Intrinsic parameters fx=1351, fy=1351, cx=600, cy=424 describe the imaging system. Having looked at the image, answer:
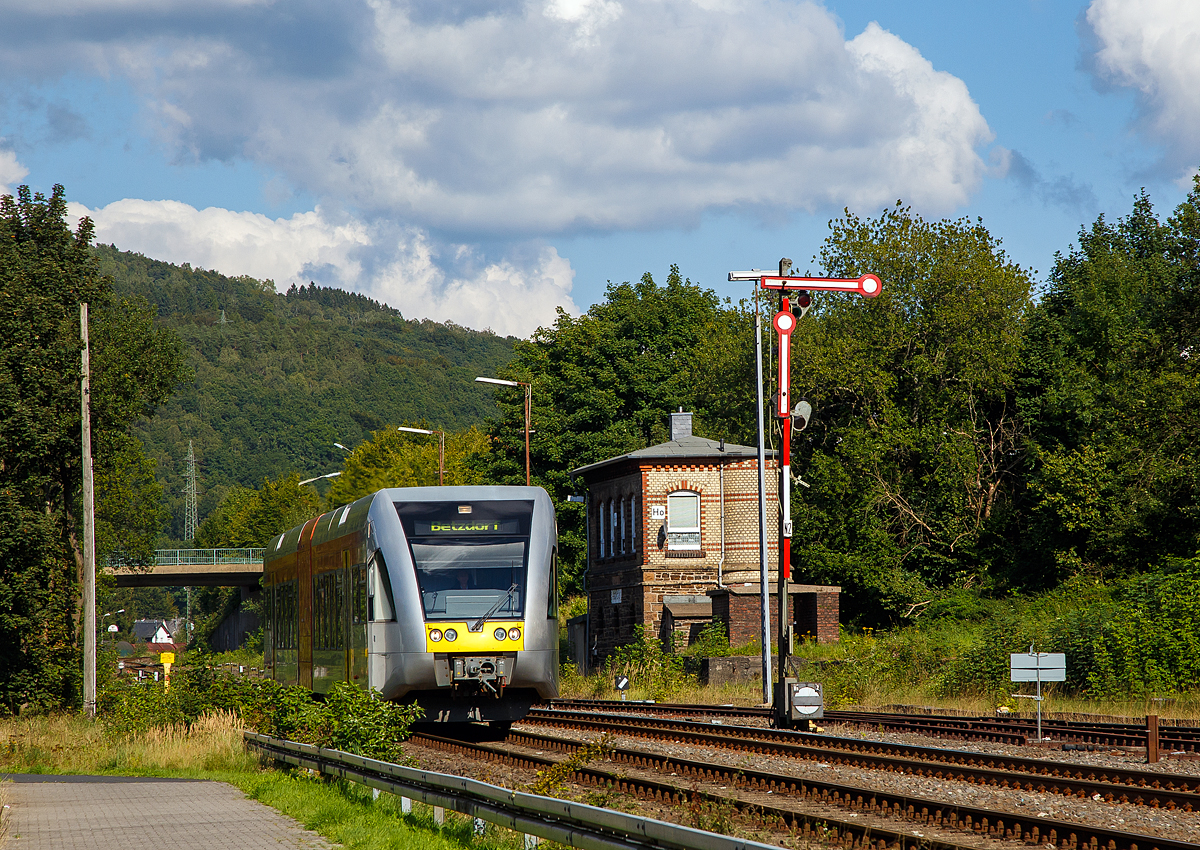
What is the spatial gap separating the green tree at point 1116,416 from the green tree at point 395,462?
156 feet

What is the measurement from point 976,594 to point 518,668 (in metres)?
36.1

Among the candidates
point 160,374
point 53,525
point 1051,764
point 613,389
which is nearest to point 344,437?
point 613,389

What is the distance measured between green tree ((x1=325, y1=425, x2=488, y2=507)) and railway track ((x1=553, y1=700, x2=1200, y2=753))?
2723 inches

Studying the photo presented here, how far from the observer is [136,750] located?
20.1 metres

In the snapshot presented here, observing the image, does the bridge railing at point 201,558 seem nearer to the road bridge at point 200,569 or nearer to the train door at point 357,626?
the road bridge at point 200,569

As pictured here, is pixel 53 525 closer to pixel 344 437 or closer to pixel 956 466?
pixel 956 466

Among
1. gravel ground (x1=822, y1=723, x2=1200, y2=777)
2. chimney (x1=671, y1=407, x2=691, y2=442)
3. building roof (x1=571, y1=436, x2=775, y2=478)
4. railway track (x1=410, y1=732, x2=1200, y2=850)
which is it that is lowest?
gravel ground (x1=822, y1=723, x2=1200, y2=777)

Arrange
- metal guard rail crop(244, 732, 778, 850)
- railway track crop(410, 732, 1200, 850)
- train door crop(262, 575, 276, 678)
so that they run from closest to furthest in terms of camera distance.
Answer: metal guard rail crop(244, 732, 778, 850), railway track crop(410, 732, 1200, 850), train door crop(262, 575, 276, 678)

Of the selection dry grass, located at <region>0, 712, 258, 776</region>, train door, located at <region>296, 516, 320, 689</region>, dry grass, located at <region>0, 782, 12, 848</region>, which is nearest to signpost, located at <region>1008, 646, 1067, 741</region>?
dry grass, located at <region>0, 712, 258, 776</region>

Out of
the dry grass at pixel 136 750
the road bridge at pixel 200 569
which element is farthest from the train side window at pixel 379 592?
the road bridge at pixel 200 569

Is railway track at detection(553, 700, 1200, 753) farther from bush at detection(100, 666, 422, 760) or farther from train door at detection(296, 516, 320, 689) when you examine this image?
bush at detection(100, 666, 422, 760)

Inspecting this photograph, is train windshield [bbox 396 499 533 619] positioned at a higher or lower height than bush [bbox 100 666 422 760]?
higher

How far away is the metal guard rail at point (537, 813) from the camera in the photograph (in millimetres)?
7805

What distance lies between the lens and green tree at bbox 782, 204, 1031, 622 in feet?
171
